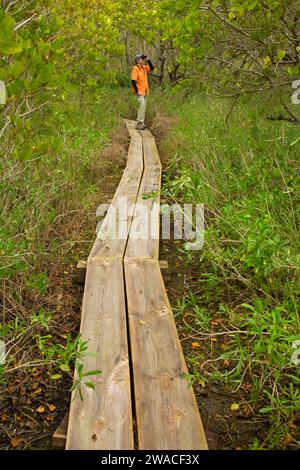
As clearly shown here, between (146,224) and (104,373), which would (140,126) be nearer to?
(146,224)

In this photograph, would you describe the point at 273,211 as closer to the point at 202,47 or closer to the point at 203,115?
the point at 202,47

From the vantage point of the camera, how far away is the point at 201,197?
4457 millimetres

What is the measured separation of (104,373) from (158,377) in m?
0.30

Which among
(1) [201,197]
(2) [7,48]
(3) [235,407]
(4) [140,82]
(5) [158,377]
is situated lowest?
(4) [140,82]

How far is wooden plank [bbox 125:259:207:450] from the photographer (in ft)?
6.67

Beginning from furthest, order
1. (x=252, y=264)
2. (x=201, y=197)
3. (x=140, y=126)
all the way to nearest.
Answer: (x=140, y=126) < (x=201, y=197) < (x=252, y=264)

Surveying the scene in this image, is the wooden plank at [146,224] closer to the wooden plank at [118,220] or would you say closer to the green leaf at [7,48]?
the wooden plank at [118,220]

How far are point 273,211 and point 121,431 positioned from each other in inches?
102

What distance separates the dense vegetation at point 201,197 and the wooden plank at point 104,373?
0.71 ft

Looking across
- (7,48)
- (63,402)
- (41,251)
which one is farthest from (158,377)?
(7,48)

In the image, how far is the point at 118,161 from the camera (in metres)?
7.37

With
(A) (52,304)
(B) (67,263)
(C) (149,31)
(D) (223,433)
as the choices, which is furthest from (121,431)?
(C) (149,31)

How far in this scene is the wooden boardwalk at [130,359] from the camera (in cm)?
203

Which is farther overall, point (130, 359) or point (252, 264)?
point (252, 264)
